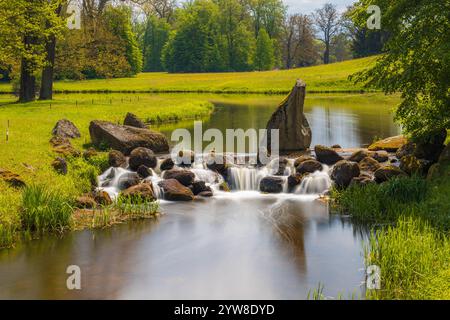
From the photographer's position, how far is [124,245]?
15.2 meters

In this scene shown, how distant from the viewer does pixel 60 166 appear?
21641 mm

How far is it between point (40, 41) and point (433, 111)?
116 ft

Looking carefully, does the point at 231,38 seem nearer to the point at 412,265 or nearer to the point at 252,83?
the point at 252,83

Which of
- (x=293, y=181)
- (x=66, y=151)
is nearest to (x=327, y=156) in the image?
(x=293, y=181)

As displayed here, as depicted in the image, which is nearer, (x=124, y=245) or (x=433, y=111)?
(x=124, y=245)

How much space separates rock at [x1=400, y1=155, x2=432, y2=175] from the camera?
20.9 metres

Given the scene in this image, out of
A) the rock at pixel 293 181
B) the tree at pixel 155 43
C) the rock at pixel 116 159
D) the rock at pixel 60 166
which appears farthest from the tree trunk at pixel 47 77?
the tree at pixel 155 43

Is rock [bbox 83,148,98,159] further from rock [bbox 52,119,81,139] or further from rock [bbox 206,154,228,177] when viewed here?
rock [bbox 206,154,228,177]

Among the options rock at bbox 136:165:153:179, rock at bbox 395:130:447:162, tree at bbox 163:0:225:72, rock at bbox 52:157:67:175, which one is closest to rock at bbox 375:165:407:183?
rock at bbox 395:130:447:162

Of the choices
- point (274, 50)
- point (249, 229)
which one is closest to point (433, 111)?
point (249, 229)

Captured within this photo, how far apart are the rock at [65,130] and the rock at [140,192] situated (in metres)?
9.07

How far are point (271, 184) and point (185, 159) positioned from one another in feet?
15.2

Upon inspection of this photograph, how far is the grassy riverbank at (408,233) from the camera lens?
1134 cm
